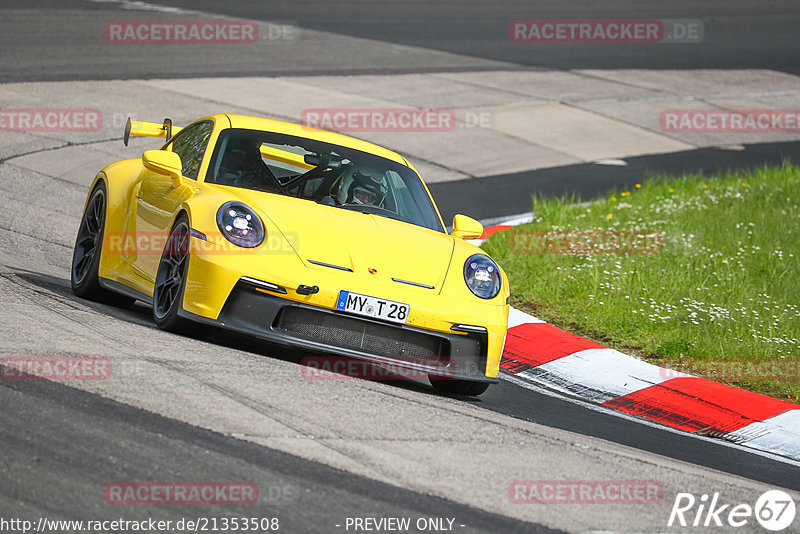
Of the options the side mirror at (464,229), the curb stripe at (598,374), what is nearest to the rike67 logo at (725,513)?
the curb stripe at (598,374)

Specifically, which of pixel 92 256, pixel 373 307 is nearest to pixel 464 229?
pixel 373 307

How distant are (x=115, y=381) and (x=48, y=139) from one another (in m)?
8.42

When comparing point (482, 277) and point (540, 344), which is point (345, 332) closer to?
point (482, 277)

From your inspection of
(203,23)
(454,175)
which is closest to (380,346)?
(454,175)

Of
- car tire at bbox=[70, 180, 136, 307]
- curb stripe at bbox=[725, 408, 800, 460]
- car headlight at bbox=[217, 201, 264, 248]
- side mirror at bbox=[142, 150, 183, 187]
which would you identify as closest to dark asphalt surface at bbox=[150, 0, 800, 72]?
car tire at bbox=[70, 180, 136, 307]

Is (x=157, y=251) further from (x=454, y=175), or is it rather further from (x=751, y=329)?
(x=454, y=175)

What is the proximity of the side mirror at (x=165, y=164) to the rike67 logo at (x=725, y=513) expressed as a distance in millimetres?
3434

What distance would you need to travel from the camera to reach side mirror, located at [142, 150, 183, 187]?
6.52m

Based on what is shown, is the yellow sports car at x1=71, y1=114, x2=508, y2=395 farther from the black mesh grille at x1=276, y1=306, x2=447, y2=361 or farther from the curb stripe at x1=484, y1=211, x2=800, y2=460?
the curb stripe at x1=484, y1=211, x2=800, y2=460

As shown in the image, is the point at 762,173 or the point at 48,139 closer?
the point at 48,139

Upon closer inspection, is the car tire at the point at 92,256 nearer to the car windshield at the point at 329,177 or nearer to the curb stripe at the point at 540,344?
the car windshield at the point at 329,177

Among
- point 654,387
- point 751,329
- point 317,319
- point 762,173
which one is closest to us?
point 317,319

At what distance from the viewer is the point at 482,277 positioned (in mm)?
6367

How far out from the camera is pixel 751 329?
821 centimetres
